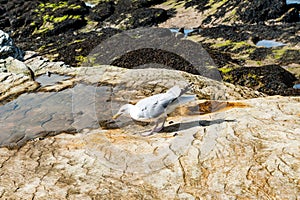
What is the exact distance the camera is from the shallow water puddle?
30.0ft

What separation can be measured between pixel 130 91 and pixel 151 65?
10826 millimetres

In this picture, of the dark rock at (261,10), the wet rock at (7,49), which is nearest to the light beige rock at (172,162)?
the wet rock at (7,49)

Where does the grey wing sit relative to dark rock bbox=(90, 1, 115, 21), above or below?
above

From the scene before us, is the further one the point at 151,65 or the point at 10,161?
the point at 151,65

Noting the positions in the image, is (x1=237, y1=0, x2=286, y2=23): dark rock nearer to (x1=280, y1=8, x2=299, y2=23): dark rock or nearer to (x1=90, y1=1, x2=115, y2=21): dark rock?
(x1=280, y1=8, x2=299, y2=23): dark rock

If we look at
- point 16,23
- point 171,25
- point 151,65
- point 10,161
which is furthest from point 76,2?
point 10,161

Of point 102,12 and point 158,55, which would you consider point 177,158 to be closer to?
point 158,55

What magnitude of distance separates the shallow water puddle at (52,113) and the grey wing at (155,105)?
236 cm

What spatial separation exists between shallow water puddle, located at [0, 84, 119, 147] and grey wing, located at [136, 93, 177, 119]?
236 centimetres

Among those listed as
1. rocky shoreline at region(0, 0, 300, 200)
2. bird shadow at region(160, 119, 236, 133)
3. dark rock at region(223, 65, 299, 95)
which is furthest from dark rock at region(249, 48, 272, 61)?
bird shadow at region(160, 119, 236, 133)

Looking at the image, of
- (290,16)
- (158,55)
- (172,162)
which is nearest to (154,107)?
(172,162)

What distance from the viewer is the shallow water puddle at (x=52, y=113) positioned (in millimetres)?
9133

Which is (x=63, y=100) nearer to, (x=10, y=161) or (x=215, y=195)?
(x=10, y=161)

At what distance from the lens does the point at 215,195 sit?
19.4 ft
